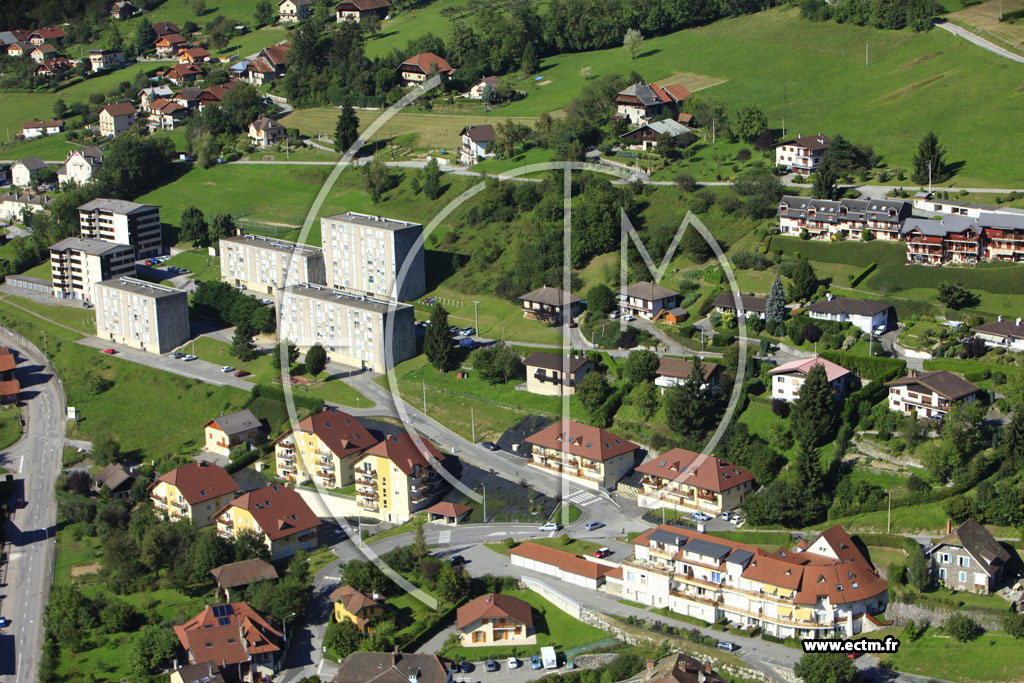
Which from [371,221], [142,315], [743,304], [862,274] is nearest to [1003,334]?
[862,274]

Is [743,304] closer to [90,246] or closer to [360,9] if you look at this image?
[90,246]

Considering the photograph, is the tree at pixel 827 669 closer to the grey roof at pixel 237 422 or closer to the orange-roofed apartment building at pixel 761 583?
the orange-roofed apartment building at pixel 761 583

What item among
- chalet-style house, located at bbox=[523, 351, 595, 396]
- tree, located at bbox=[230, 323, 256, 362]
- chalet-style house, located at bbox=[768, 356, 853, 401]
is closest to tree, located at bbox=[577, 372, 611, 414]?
chalet-style house, located at bbox=[523, 351, 595, 396]

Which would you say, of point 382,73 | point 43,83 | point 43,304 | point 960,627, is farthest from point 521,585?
point 43,83

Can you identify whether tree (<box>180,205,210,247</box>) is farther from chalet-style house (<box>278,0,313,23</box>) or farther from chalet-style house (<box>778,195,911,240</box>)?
chalet-style house (<box>278,0,313,23</box>)

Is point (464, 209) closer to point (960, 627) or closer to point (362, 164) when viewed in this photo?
point (362, 164)
